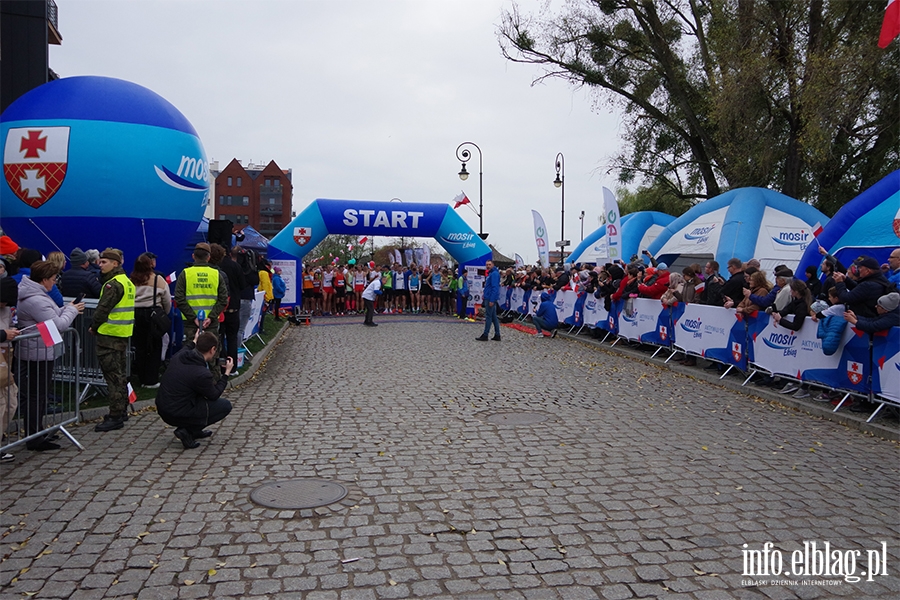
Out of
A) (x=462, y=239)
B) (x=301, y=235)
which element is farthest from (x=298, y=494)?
(x=462, y=239)

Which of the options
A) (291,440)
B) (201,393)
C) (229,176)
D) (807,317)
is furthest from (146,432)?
(229,176)

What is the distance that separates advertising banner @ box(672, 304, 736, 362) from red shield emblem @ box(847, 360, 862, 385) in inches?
94.6

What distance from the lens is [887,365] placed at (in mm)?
7570

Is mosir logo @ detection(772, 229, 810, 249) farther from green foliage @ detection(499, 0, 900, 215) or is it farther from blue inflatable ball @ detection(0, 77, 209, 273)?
blue inflatable ball @ detection(0, 77, 209, 273)

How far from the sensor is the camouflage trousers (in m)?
6.96

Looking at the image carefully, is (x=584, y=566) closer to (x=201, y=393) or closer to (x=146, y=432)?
(x=201, y=393)

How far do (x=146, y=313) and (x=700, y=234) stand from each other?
680 inches

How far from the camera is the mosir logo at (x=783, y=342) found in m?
9.16

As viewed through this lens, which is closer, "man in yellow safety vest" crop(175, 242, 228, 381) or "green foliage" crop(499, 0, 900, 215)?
"man in yellow safety vest" crop(175, 242, 228, 381)

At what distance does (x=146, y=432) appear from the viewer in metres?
7.02

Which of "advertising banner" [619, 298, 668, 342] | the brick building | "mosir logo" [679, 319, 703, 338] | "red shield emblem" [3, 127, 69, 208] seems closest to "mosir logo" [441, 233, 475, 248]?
"advertising banner" [619, 298, 668, 342]

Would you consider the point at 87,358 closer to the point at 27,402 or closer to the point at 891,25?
the point at 27,402

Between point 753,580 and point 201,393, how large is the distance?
15.9ft

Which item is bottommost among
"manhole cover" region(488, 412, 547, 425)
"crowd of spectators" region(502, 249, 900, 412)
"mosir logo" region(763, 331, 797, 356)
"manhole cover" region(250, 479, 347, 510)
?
"manhole cover" region(250, 479, 347, 510)
